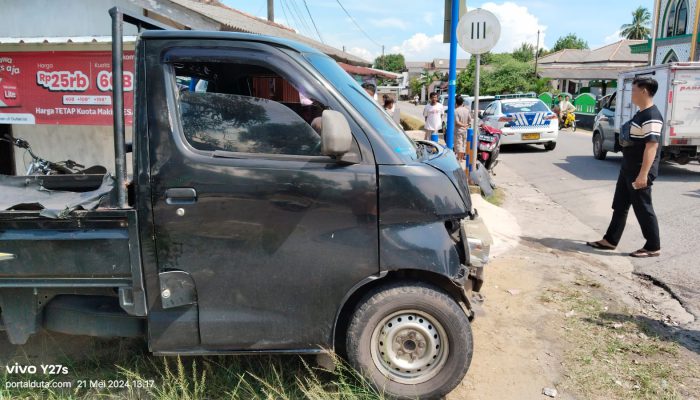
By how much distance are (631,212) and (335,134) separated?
6.59 metres

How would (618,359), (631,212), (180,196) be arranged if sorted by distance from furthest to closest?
1. (631,212)
2. (618,359)
3. (180,196)

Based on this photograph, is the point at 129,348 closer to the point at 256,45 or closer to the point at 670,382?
the point at 256,45

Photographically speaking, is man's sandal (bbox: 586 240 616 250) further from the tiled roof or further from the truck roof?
the truck roof

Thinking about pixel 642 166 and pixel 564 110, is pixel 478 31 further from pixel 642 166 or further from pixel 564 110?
pixel 564 110

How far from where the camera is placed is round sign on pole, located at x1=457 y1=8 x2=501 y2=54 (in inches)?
298

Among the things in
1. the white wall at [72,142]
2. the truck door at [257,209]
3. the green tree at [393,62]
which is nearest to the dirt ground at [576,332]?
the truck door at [257,209]

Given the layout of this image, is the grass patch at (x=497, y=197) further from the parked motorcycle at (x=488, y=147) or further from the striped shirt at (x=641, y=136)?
the striped shirt at (x=641, y=136)

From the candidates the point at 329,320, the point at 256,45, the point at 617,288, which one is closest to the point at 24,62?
the point at 256,45

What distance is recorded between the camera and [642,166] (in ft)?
18.1

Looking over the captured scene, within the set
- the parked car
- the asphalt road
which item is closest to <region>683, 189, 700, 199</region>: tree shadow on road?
the asphalt road

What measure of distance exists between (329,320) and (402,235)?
0.65 meters

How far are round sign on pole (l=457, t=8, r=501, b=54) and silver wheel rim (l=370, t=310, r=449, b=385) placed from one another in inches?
223

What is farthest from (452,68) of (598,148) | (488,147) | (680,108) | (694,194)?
(598,148)

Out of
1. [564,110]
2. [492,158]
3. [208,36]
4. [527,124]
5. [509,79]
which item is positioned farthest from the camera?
[509,79]
